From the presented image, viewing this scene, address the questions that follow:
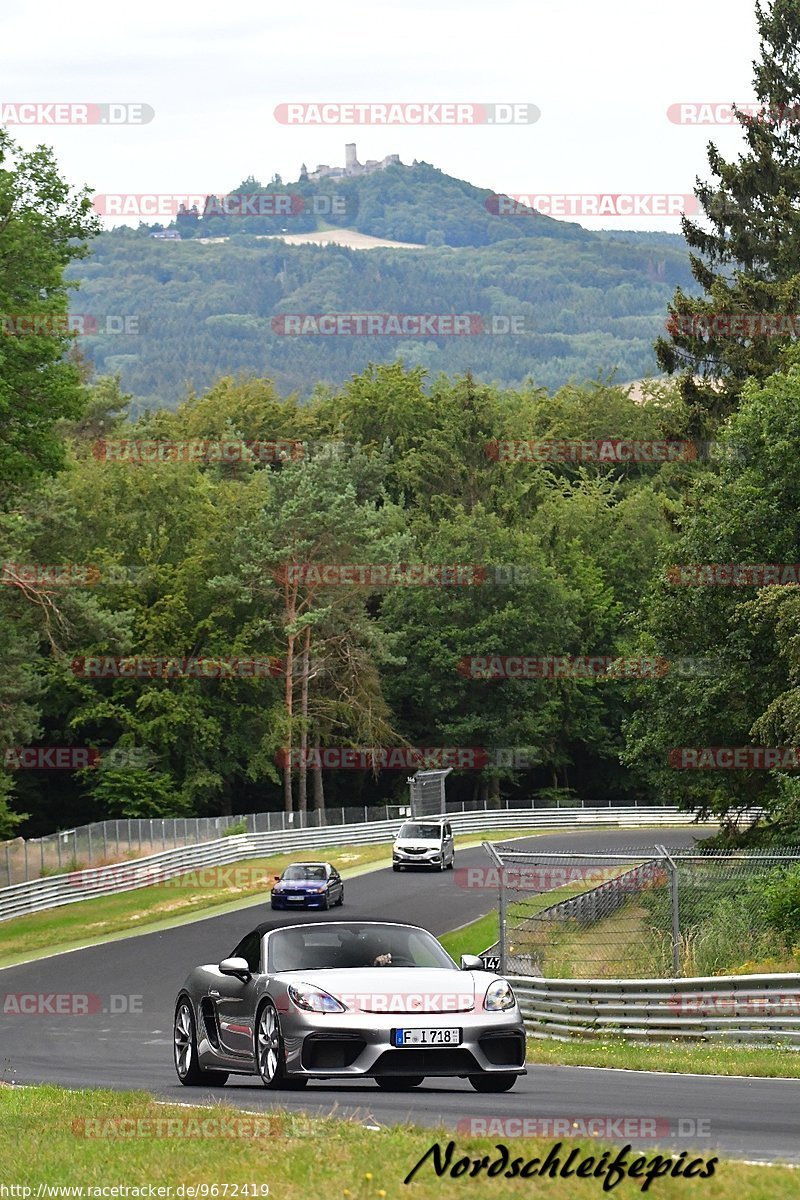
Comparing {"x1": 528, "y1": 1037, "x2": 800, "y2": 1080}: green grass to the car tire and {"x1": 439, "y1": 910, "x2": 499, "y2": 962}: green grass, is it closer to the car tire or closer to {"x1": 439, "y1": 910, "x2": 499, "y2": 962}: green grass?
the car tire

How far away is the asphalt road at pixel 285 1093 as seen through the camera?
11.0 m

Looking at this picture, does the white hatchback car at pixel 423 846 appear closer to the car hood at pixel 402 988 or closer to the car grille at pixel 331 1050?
the car hood at pixel 402 988

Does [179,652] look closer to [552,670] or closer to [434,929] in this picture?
[552,670]

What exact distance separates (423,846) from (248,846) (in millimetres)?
9780

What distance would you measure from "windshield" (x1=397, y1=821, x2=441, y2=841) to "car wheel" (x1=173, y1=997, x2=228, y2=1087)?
42460 mm

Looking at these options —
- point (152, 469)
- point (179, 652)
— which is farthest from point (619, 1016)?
point (152, 469)

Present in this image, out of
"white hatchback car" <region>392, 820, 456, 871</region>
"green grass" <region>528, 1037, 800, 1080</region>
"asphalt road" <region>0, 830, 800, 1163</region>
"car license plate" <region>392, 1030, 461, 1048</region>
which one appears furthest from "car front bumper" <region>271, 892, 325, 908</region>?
"car license plate" <region>392, 1030, 461, 1048</region>

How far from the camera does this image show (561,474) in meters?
122

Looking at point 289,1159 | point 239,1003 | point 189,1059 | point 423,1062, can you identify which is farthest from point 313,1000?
Answer: point 289,1159

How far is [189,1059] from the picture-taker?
49.1ft

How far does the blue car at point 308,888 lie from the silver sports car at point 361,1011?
30782 mm

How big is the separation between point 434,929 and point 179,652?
47167mm

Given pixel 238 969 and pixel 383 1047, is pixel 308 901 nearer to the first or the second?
pixel 238 969

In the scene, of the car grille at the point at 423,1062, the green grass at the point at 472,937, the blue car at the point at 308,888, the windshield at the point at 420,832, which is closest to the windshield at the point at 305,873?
the blue car at the point at 308,888
